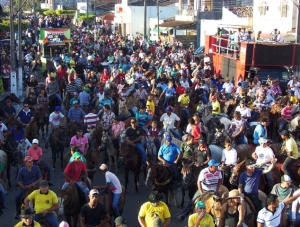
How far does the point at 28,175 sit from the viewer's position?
10961 mm

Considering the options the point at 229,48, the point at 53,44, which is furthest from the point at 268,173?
the point at 53,44

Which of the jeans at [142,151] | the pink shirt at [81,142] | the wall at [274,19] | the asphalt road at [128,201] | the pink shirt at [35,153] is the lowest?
the asphalt road at [128,201]

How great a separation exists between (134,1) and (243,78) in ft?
136

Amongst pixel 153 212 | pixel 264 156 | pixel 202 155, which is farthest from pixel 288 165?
pixel 153 212

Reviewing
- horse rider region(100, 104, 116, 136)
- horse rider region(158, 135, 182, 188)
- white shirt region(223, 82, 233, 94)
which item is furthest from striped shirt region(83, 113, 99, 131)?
white shirt region(223, 82, 233, 94)

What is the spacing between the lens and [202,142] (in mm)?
12234

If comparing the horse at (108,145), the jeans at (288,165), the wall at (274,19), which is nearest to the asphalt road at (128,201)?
the horse at (108,145)

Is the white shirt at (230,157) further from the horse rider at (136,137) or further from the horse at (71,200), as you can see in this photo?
the horse at (71,200)

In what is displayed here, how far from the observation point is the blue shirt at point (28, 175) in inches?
431

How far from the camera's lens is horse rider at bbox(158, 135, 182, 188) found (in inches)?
482

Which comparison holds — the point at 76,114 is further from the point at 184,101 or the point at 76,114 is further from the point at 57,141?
the point at 184,101

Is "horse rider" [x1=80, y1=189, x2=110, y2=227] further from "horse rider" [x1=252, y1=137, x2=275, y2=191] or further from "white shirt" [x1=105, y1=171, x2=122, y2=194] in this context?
"horse rider" [x1=252, y1=137, x2=275, y2=191]

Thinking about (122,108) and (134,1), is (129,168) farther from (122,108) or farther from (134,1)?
(134,1)

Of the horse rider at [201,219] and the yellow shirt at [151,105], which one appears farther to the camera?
the yellow shirt at [151,105]
